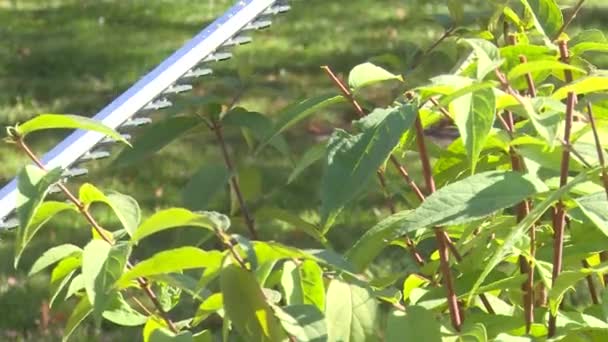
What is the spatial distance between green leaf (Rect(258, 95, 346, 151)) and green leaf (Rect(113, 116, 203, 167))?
0.56 feet

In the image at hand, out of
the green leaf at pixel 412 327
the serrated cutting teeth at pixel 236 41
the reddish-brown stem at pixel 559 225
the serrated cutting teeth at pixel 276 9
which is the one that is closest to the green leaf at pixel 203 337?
the green leaf at pixel 412 327

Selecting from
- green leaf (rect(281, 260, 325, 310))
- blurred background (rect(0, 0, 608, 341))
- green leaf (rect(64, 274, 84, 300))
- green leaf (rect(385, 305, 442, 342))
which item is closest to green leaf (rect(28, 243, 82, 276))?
green leaf (rect(64, 274, 84, 300))

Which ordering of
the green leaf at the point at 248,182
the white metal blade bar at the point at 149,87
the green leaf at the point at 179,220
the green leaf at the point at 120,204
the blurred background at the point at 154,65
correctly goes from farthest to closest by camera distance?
the blurred background at the point at 154,65, the green leaf at the point at 248,182, the white metal blade bar at the point at 149,87, the green leaf at the point at 120,204, the green leaf at the point at 179,220

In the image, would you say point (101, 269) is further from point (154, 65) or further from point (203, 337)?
point (154, 65)

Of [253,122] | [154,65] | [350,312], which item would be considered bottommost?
[154,65]

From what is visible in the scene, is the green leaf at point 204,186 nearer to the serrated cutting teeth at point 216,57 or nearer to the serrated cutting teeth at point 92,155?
the serrated cutting teeth at point 92,155

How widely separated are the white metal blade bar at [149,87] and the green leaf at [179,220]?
0.36m

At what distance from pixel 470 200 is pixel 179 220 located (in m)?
0.28

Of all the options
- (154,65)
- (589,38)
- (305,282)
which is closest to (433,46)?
(589,38)

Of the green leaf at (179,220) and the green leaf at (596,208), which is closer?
the green leaf at (179,220)

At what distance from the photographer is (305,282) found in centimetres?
116

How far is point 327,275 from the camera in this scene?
1.18 m


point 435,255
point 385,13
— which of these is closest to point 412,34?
point 385,13

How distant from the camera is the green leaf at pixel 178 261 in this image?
1.04 meters
